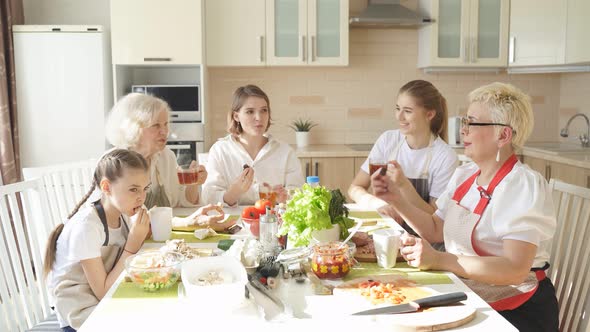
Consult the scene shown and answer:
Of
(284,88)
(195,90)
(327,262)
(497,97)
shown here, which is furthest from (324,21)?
(327,262)

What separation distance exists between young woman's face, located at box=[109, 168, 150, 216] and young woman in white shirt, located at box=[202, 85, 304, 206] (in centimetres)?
Answer: 87

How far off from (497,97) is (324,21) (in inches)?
101

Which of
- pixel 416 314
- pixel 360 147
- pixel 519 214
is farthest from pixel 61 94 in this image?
pixel 416 314

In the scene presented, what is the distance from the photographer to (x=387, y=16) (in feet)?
14.0

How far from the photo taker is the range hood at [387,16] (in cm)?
427

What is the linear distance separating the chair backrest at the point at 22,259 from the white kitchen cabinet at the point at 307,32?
2368 mm

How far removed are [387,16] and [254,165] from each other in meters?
1.92

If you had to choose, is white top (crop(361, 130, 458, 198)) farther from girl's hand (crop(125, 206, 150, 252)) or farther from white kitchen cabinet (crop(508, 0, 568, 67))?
white kitchen cabinet (crop(508, 0, 568, 67))

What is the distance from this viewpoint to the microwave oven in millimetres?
4141

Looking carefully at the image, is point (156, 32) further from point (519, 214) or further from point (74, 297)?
point (519, 214)

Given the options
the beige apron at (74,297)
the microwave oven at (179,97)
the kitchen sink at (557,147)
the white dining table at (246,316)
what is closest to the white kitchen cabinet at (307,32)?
the microwave oven at (179,97)

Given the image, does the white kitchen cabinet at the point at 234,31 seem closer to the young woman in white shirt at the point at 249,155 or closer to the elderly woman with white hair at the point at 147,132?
the young woman in white shirt at the point at 249,155

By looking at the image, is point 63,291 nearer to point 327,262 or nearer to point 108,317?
point 108,317

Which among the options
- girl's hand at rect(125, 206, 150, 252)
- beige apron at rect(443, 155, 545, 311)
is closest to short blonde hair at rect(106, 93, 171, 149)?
girl's hand at rect(125, 206, 150, 252)
